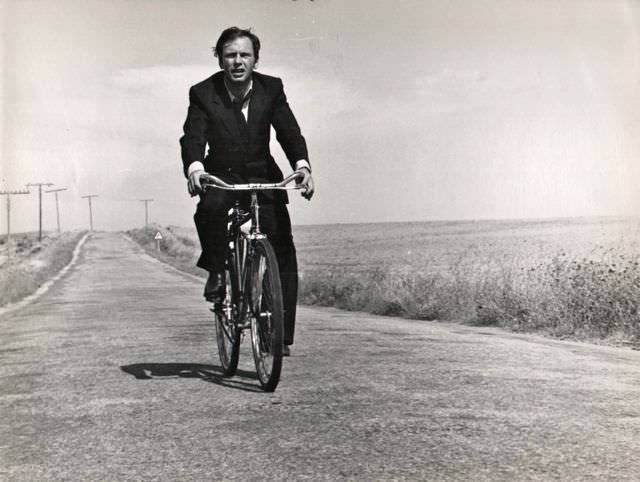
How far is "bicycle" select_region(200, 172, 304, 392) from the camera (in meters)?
4.89

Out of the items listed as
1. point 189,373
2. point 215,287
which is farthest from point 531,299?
point 215,287

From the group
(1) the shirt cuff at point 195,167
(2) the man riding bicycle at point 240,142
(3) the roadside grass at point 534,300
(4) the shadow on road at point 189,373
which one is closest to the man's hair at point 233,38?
(2) the man riding bicycle at point 240,142

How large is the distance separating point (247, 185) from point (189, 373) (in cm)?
178

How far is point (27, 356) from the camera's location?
7.45 m

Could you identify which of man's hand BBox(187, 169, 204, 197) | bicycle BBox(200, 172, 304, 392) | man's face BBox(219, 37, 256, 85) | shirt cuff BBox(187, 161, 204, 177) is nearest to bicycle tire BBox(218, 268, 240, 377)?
bicycle BBox(200, 172, 304, 392)

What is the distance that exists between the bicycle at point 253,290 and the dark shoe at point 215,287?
0.13ft

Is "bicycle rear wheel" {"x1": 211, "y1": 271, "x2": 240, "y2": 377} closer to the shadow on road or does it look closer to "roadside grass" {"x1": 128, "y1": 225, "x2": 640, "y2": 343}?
the shadow on road

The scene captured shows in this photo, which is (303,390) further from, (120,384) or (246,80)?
(246,80)

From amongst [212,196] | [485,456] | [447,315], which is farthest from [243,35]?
[447,315]

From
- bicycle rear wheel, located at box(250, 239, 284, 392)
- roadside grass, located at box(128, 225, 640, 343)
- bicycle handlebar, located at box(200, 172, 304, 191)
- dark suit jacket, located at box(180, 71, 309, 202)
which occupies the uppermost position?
dark suit jacket, located at box(180, 71, 309, 202)

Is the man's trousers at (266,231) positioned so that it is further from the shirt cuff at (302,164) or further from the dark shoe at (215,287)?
the shirt cuff at (302,164)

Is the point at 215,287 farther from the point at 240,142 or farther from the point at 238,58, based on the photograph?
the point at 238,58

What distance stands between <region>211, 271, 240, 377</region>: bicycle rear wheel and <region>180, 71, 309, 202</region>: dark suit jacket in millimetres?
754

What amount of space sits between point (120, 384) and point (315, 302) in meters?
10.8
